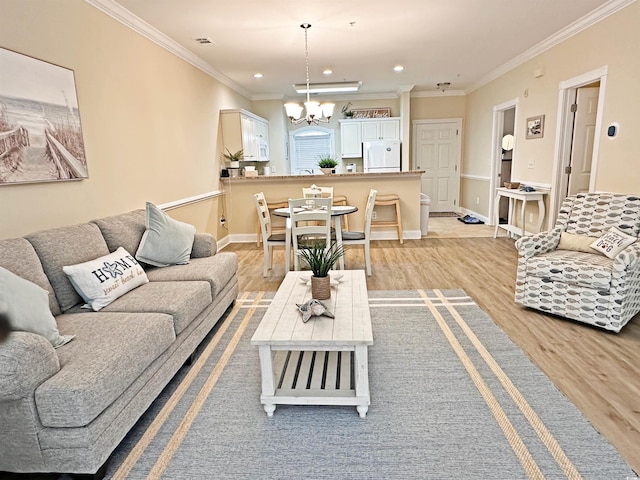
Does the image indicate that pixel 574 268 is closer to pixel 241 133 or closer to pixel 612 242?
pixel 612 242

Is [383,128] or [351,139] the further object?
[351,139]

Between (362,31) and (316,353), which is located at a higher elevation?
(362,31)

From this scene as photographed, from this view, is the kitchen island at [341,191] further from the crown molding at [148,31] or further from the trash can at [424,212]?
the crown molding at [148,31]

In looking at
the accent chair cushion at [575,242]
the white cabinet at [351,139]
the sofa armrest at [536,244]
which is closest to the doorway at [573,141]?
the accent chair cushion at [575,242]

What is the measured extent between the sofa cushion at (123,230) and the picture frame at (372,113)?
6.17 m

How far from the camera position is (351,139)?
27.1 ft

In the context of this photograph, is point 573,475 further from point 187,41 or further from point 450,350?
point 187,41

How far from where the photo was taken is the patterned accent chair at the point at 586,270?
2670 millimetres

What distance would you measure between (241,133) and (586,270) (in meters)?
5.05

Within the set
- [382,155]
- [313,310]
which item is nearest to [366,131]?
[382,155]

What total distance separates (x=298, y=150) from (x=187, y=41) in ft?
14.8

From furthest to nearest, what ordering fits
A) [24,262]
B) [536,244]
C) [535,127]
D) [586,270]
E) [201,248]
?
[535,127] → [201,248] → [536,244] → [586,270] → [24,262]

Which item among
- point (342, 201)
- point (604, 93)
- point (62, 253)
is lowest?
point (342, 201)

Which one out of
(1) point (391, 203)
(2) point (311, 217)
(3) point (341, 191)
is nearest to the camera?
(2) point (311, 217)
